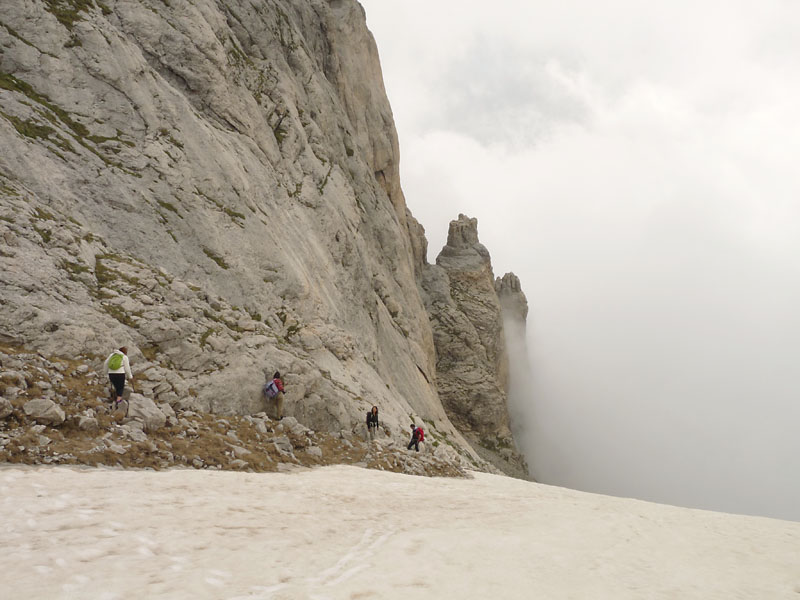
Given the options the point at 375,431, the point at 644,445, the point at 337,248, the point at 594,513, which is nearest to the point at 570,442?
the point at 644,445

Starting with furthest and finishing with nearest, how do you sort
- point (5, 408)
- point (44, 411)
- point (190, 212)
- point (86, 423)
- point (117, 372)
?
1. point (190, 212)
2. point (117, 372)
3. point (86, 423)
4. point (44, 411)
5. point (5, 408)

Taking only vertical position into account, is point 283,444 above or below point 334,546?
above

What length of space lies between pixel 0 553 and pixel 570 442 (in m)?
125

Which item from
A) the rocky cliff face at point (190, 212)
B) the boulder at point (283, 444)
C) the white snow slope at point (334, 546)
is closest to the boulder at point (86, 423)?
the white snow slope at point (334, 546)

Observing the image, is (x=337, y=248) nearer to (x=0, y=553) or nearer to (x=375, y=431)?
(x=375, y=431)

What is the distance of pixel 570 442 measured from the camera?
388ft

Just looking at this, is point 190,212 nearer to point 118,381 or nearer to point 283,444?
point 118,381

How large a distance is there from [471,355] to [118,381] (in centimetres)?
7040

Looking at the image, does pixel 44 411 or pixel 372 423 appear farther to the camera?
pixel 372 423

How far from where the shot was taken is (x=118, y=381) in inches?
575

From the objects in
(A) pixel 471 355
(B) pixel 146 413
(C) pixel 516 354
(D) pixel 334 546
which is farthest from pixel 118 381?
(C) pixel 516 354

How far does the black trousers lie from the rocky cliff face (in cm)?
167

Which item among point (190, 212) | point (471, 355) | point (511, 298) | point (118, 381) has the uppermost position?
point (511, 298)

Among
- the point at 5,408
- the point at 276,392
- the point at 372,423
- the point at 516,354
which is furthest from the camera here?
the point at 516,354
